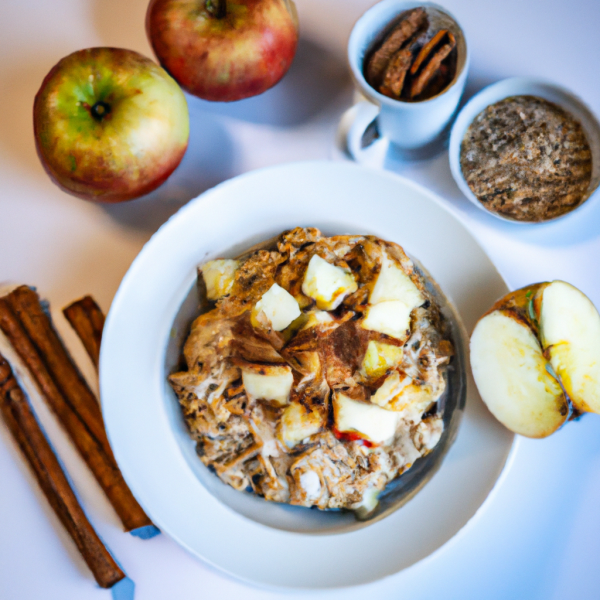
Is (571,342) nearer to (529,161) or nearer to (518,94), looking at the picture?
(529,161)

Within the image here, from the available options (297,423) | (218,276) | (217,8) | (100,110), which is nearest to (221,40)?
(217,8)

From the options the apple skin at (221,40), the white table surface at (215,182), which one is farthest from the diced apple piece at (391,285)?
the apple skin at (221,40)

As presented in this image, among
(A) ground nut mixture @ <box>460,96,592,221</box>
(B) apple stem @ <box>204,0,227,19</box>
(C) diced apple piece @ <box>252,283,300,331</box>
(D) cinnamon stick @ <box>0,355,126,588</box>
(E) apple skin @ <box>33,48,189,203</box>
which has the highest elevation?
(B) apple stem @ <box>204,0,227,19</box>

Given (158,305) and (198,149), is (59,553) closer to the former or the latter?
(158,305)

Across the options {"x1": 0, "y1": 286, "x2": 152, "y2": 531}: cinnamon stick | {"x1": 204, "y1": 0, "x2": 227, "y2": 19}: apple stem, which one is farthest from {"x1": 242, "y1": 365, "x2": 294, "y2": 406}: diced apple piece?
{"x1": 204, "y1": 0, "x2": 227, "y2": 19}: apple stem

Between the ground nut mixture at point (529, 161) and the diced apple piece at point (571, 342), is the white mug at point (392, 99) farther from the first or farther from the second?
the diced apple piece at point (571, 342)

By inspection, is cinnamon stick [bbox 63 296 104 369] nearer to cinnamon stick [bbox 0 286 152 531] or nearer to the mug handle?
cinnamon stick [bbox 0 286 152 531]
